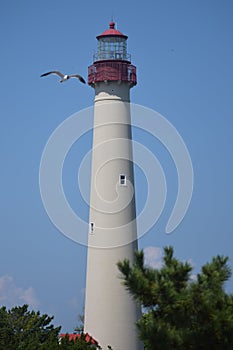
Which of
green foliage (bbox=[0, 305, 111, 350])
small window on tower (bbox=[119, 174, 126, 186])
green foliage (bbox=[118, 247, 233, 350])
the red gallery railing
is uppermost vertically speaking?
the red gallery railing

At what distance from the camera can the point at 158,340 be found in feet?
76.9

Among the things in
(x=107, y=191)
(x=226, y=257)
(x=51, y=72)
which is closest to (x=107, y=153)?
(x=107, y=191)

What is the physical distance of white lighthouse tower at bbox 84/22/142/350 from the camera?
40000 millimetres

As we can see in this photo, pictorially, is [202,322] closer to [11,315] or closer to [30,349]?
[30,349]

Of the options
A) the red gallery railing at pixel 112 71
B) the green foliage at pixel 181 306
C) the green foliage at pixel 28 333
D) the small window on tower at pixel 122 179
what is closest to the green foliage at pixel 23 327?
the green foliage at pixel 28 333

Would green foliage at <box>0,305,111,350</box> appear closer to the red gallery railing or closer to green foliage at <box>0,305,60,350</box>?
green foliage at <box>0,305,60,350</box>

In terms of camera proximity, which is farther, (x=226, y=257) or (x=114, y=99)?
(x=114, y=99)

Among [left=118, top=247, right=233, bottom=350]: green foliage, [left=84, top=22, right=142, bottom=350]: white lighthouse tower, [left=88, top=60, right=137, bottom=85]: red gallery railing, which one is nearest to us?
[left=118, top=247, right=233, bottom=350]: green foliage

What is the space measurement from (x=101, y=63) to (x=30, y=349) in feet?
39.8

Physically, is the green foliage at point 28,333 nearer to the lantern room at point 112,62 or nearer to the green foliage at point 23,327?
the green foliage at point 23,327

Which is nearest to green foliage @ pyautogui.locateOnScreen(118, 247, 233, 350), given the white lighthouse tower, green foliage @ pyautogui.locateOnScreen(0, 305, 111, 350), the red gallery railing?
green foliage @ pyautogui.locateOnScreen(0, 305, 111, 350)

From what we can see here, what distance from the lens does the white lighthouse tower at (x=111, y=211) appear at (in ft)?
131

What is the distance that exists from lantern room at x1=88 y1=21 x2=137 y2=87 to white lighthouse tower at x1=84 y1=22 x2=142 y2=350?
0.04 meters

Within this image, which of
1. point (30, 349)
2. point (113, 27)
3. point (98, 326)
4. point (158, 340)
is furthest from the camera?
point (113, 27)
